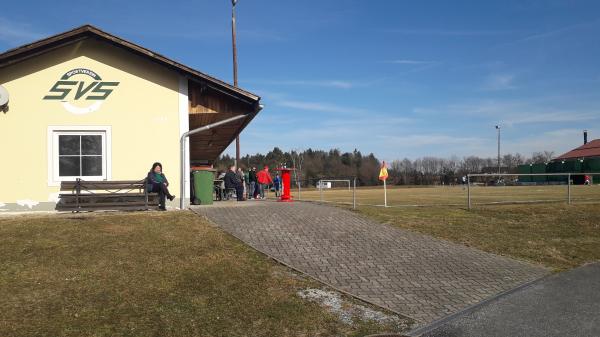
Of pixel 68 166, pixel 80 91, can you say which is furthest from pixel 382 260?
pixel 80 91

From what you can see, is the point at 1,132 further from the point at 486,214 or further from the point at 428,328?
the point at 486,214

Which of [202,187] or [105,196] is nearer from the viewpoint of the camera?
[105,196]

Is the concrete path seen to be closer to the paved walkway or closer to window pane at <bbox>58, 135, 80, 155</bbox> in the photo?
the paved walkway

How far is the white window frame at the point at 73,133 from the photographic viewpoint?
1382 cm

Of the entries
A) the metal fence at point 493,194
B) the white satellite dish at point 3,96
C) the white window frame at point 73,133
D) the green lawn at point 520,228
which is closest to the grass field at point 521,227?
the green lawn at point 520,228

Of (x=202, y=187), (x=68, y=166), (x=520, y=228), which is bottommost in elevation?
(x=520, y=228)

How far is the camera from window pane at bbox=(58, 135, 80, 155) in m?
14.0

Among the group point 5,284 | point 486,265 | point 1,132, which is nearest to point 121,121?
point 1,132

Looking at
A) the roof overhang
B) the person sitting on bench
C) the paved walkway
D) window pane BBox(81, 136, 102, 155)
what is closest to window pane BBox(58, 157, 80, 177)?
window pane BBox(81, 136, 102, 155)

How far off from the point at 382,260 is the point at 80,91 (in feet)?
32.5

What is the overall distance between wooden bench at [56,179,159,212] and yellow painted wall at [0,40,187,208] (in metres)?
0.48

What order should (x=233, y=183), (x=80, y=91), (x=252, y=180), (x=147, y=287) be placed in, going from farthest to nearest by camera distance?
1. (x=252, y=180)
2. (x=233, y=183)
3. (x=80, y=91)
4. (x=147, y=287)

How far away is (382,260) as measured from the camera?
372 inches

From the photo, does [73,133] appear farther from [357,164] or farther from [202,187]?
[357,164]
